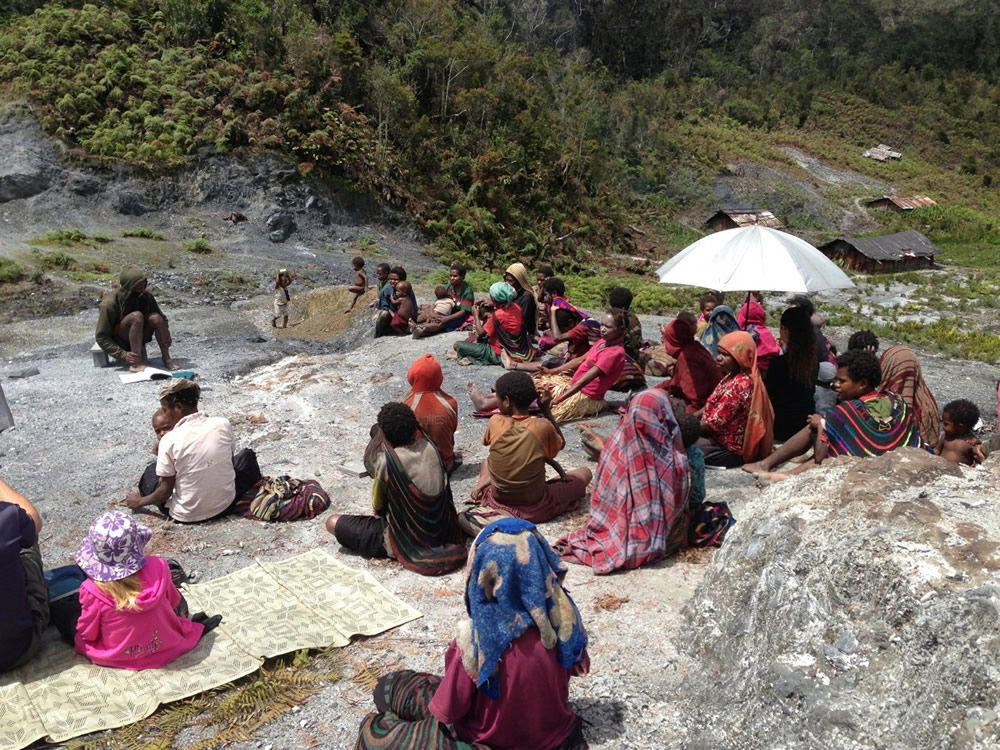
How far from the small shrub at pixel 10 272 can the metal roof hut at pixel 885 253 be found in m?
26.6

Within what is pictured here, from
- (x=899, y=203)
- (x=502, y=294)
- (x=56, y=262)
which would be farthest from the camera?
(x=899, y=203)

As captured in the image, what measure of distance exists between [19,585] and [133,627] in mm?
550

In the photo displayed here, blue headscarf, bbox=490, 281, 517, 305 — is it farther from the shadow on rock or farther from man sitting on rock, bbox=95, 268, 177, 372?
the shadow on rock

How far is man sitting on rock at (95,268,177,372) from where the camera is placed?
30.6ft

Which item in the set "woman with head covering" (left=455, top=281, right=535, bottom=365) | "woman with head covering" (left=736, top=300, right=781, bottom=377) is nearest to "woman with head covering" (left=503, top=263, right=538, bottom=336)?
"woman with head covering" (left=455, top=281, right=535, bottom=365)

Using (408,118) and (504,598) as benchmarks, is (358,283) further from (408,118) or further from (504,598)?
(408,118)

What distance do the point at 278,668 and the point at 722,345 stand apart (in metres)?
3.95

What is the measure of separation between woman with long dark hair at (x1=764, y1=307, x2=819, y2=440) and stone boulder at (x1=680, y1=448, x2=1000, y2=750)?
2610 millimetres

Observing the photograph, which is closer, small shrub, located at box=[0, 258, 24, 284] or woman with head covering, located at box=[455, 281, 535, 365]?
woman with head covering, located at box=[455, 281, 535, 365]

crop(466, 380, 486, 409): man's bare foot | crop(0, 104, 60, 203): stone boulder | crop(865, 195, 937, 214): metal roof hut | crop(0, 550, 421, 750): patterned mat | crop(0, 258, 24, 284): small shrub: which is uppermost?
crop(0, 104, 60, 203): stone boulder

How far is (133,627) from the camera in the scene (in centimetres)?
380

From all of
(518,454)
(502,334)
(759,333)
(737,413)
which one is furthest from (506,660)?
(502,334)

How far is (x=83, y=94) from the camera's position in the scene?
66.0ft

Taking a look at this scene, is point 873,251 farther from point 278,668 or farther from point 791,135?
point 278,668
